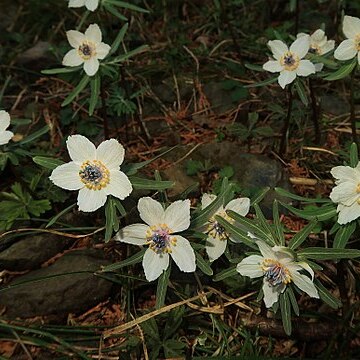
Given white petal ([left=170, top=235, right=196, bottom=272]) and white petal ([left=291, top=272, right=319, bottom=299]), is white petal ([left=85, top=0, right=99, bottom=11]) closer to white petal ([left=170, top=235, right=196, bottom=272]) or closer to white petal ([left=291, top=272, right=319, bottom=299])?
white petal ([left=170, top=235, right=196, bottom=272])

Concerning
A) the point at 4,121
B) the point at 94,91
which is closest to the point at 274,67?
the point at 94,91

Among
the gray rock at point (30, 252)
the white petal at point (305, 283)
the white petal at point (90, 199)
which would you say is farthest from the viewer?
the gray rock at point (30, 252)

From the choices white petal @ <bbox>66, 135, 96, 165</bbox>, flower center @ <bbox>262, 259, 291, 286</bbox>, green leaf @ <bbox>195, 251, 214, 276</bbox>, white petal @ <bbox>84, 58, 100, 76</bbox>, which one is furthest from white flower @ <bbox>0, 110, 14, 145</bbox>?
flower center @ <bbox>262, 259, 291, 286</bbox>

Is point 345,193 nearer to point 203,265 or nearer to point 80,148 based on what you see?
point 203,265

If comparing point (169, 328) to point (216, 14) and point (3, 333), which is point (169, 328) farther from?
point (216, 14)

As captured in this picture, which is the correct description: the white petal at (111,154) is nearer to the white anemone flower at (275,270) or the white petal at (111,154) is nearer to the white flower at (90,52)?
the white anemone flower at (275,270)

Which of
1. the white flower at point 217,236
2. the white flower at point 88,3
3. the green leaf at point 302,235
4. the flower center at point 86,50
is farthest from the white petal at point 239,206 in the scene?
the white flower at point 88,3
